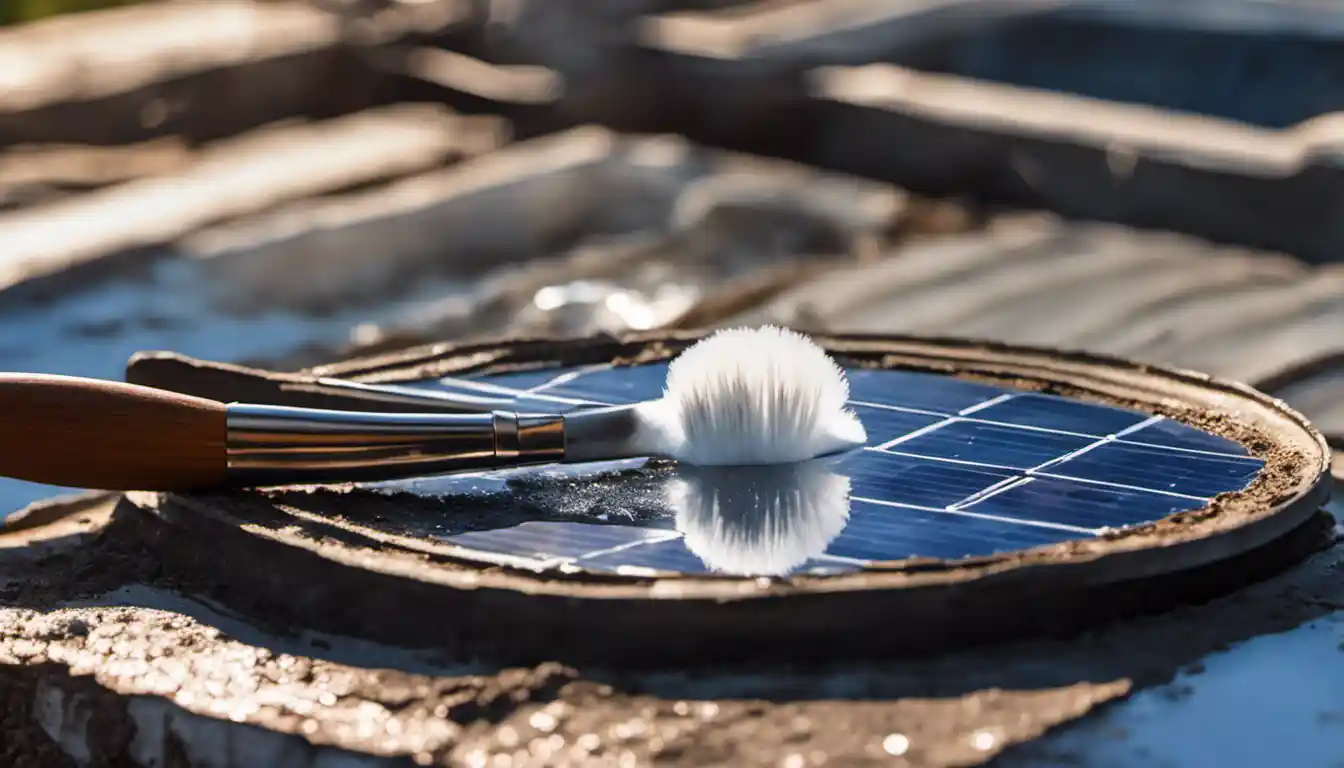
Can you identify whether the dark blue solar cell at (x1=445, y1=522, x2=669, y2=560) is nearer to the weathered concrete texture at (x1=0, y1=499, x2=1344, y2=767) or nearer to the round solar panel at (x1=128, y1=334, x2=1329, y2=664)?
the round solar panel at (x1=128, y1=334, x2=1329, y2=664)

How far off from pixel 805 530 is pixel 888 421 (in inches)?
17.5

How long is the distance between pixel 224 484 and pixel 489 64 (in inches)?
161

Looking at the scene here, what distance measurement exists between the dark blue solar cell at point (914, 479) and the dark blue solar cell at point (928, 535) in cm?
5

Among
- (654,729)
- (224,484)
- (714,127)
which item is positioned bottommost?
(654,729)

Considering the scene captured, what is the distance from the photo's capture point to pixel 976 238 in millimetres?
4289

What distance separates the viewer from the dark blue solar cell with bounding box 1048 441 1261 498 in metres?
2.22

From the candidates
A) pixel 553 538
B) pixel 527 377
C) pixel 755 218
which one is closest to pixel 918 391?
pixel 527 377

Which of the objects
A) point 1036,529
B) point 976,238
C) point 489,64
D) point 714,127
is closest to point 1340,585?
point 1036,529

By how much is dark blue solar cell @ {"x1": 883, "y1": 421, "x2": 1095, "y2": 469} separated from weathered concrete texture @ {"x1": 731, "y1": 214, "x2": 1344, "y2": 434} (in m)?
0.84

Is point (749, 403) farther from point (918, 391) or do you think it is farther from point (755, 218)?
point (755, 218)

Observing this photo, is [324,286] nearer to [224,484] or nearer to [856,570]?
[224,484]

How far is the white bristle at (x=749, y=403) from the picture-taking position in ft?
7.38

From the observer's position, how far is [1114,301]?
12.3 feet

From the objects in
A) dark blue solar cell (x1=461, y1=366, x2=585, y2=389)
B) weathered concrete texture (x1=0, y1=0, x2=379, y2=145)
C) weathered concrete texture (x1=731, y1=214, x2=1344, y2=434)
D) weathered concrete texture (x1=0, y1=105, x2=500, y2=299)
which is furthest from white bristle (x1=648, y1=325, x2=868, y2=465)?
weathered concrete texture (x1=0, y1=0, x2=379, y2=145)
